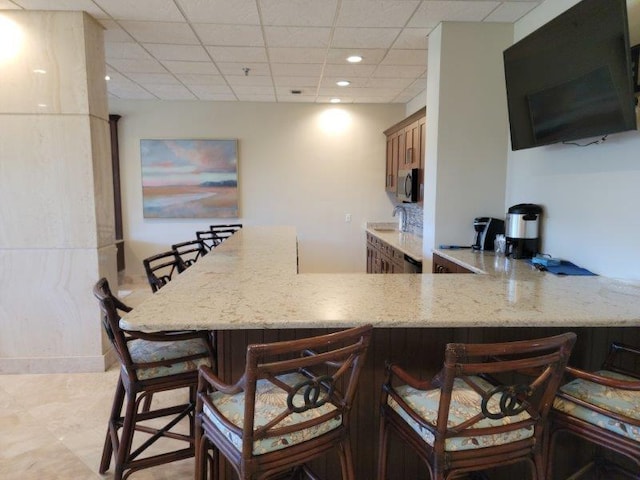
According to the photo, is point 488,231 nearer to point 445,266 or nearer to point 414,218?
point 445,266

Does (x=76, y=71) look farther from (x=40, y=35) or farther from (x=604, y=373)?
(x=604, y=373)

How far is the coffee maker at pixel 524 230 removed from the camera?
9.31 feet

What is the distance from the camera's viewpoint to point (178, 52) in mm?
3719

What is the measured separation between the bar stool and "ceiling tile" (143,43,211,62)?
12.0 ft

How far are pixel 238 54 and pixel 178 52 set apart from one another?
54 cm

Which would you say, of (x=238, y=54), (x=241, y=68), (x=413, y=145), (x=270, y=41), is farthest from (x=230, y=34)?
(x=413, y=145)

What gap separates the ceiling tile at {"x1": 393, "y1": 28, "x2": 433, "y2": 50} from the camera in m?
3.24

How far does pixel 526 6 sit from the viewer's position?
2855 millimetres

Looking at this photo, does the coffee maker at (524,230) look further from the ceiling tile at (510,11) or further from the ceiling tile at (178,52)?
the ceiling tile at (178,52)

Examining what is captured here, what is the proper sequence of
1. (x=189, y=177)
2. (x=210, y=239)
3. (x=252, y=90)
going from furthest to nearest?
(x=189, y=177)
(x=252, y=90)
(x=210, y=239)

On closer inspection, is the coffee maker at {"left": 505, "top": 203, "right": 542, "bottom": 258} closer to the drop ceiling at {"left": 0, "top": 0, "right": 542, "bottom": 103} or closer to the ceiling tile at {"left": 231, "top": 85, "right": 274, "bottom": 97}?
the drop ceiling at {"left": 0, "top": 0, "right": 542, "bottom": 103}

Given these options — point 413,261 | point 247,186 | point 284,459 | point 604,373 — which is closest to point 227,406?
point 284,459

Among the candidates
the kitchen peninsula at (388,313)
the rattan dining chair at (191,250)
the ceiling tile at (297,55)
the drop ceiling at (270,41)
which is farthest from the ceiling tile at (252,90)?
the kitchen peninsula at (388,313)

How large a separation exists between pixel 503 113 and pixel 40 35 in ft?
11.5
